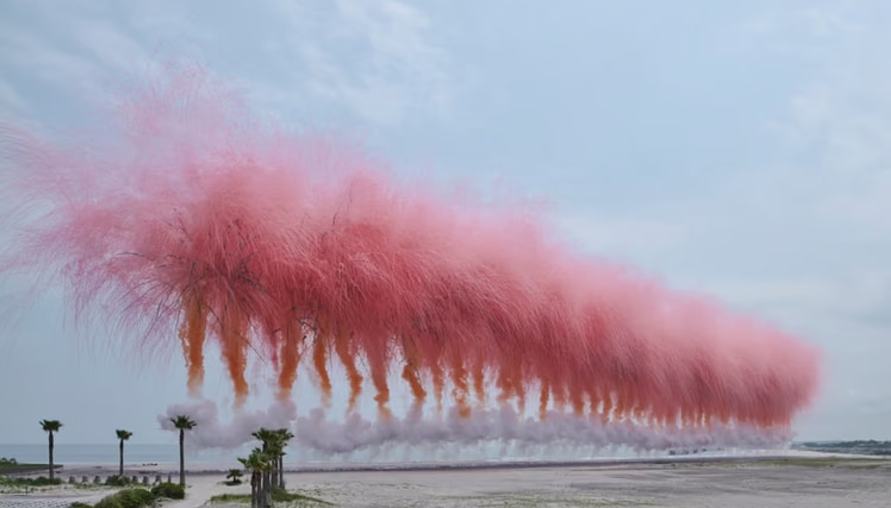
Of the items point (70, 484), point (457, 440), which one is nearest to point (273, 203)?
point (457, 440)

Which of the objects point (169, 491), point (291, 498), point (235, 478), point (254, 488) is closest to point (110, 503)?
point (254, 488)

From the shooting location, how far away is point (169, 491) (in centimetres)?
4409

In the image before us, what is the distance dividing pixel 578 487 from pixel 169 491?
2229cm

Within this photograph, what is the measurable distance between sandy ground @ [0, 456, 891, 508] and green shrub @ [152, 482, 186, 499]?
0.71 m

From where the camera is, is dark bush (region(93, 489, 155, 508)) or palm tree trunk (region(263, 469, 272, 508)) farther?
dark bush (region(93, 489, 155, 508))

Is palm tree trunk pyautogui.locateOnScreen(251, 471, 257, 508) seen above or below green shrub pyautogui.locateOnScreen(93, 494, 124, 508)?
above

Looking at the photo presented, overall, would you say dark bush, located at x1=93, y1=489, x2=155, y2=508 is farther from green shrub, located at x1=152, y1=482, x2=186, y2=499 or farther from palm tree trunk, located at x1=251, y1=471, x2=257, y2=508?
palm tree trunk, located at x1=251, y1=471, x2=257, y2=508

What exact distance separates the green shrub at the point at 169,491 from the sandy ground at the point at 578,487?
0.71m

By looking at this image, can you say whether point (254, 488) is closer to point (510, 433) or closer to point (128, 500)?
point (128, 500)

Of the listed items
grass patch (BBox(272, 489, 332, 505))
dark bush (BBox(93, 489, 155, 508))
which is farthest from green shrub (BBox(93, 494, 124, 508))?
grass patch (BBox(272, 489, 332, 505))

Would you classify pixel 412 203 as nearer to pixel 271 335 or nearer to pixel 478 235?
pixel 478 235

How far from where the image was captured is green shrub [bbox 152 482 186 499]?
43.7 metres

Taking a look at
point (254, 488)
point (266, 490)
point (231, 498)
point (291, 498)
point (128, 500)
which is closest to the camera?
point (254, 488)

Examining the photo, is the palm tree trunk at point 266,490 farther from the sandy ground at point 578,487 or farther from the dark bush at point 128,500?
the dark bush at point 128,500
